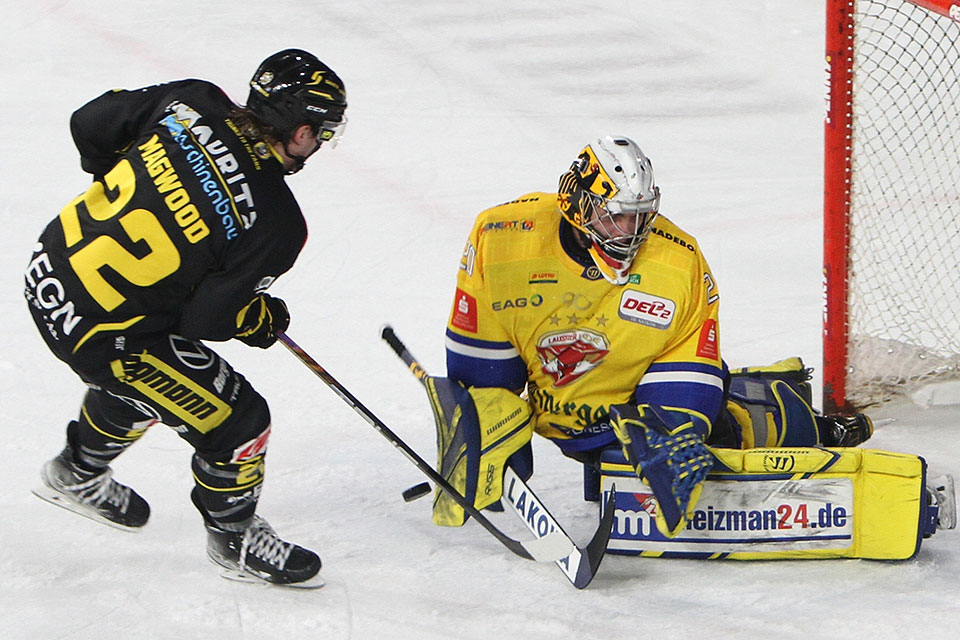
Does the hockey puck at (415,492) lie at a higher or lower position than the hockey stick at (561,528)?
lower

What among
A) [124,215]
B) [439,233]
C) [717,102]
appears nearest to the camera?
[124,215]

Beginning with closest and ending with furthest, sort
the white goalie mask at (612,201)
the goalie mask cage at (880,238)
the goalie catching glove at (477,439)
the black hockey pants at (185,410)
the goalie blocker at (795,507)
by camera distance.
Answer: the black hockey pants at (185,410) < the white goalie mask at (612,201) < the goalie blocker at (795,507) < the goalie catching glove at (477,439) < the goalie mask cage at (880,238)

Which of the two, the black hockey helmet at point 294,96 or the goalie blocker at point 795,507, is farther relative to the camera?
the goalie blocker at point 795,507

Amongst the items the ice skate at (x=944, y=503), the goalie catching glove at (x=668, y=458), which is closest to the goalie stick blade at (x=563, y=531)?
the goalie catching glove at (x=668, y=458)

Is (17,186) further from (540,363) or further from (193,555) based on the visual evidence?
(540,363)

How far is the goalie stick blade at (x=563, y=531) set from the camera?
2.98m

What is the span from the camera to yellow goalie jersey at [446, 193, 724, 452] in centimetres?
303

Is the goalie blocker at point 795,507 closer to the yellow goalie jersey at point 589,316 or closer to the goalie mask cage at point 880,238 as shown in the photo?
the yellow goalie jersey at point 589,316

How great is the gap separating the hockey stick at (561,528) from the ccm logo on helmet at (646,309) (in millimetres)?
432

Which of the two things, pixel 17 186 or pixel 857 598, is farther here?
pixel 17 186

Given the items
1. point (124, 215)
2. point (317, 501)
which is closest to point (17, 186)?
point (317, 501)

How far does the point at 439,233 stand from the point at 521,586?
7.73 ft

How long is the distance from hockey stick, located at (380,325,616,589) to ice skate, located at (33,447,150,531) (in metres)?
0.96

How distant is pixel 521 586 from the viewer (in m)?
3.00
